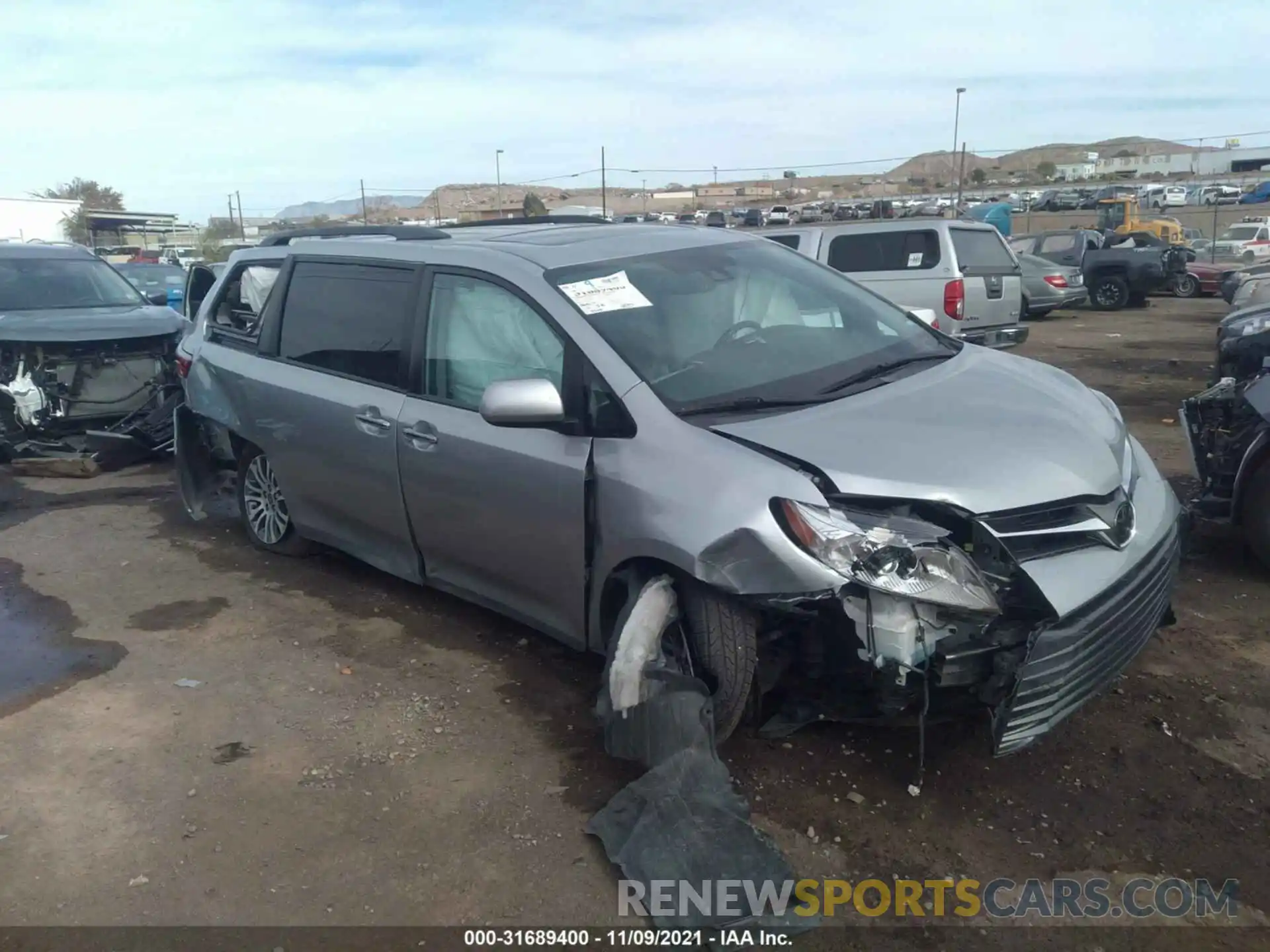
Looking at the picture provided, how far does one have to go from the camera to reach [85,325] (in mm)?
8625

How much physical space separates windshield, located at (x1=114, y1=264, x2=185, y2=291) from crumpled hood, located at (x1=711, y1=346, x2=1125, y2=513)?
18631mm

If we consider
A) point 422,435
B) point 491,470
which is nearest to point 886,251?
point 422,435

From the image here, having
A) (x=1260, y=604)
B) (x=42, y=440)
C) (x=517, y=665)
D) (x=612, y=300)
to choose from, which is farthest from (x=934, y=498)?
(x=42, y=440)

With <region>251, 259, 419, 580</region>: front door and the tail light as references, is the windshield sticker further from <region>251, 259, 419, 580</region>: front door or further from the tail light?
the tail light

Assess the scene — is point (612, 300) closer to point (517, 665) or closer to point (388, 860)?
point (517, 665)

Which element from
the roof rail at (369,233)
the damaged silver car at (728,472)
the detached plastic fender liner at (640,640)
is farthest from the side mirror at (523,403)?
the roof rail at (369,233)

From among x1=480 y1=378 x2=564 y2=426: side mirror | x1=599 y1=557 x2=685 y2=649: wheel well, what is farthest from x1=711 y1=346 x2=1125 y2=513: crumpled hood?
x1=480 y1=378 x2=564 y2=426: side mirror

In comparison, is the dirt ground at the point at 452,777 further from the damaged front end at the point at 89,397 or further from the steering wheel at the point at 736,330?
the damaged front end at the point at 89,397

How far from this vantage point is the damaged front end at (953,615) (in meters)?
3.07

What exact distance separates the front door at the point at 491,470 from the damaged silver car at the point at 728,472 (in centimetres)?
1

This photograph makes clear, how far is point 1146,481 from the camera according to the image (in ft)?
12.9

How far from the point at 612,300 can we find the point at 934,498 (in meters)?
1.55

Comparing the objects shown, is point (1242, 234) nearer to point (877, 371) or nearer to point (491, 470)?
point (877, 371)

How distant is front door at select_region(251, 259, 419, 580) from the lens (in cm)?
473
